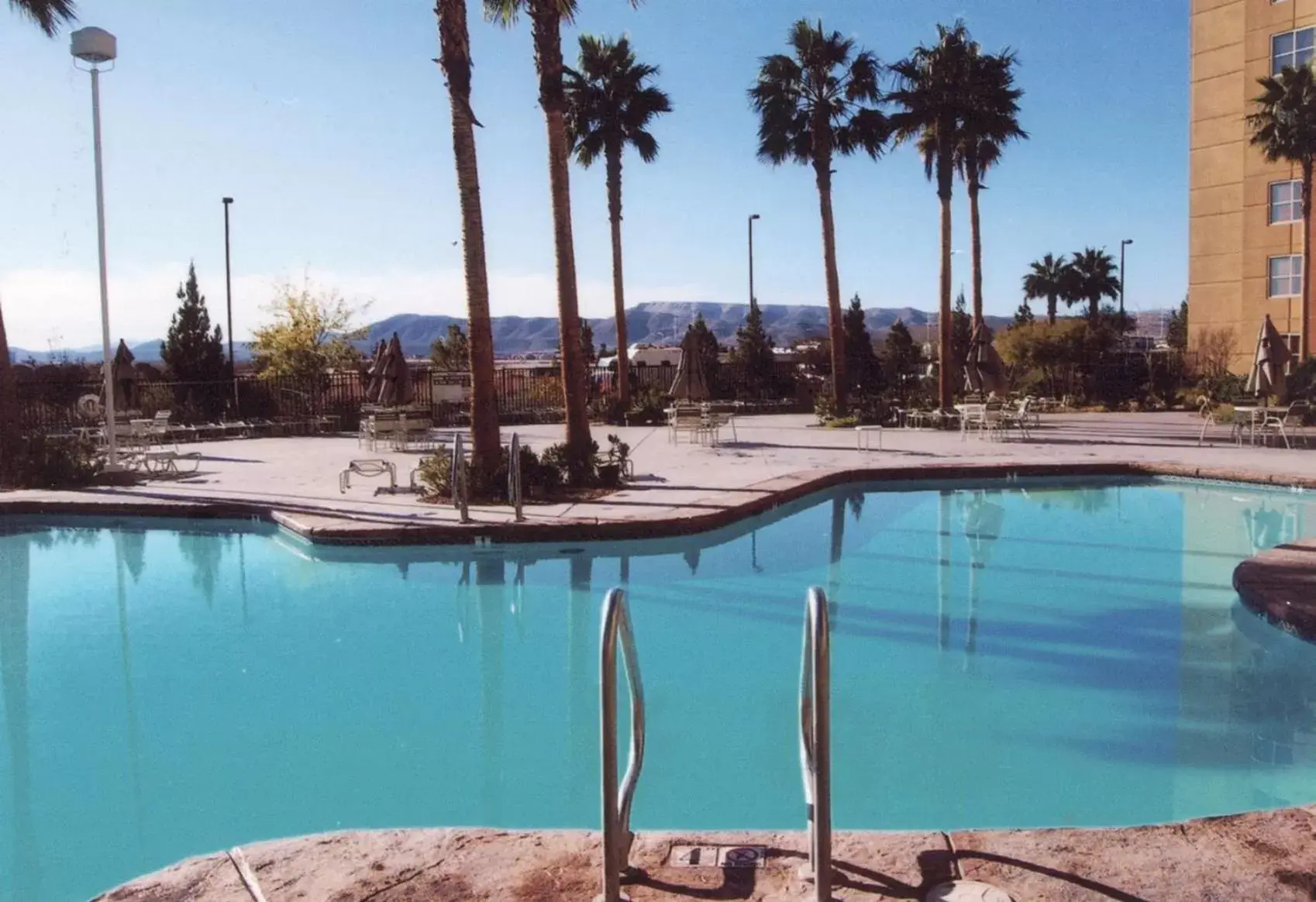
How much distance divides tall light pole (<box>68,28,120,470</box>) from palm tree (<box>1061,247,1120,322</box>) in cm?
5181

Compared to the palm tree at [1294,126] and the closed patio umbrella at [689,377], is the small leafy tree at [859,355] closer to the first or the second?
the closed patio umbrella at [689,377]

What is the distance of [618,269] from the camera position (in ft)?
80.7

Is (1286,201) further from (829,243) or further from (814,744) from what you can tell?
(814,744)

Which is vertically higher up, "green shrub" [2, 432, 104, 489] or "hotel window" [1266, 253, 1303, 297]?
"hotel window" [1266, 253, 1303, 297]

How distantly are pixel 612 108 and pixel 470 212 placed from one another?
42.5 ft

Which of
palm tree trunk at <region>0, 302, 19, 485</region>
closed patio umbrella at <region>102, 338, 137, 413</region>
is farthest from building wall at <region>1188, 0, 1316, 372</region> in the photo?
palm tree trunk at <region>0, 302, 19, 485</region>

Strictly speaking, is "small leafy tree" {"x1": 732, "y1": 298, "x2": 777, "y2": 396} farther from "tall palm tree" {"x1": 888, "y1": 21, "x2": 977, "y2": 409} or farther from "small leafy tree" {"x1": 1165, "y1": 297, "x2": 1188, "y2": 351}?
"small leafy tree" {"x1": 1165, "y1": 297, "x2": 1188, "y2": 351}

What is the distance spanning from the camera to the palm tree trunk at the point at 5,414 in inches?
576

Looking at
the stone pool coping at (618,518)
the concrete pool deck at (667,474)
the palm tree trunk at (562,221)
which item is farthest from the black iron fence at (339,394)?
the palm tree trunk at (562,221)

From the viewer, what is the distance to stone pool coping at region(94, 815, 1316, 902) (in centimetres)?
326

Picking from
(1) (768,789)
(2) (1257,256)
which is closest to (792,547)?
(1) (768,789)

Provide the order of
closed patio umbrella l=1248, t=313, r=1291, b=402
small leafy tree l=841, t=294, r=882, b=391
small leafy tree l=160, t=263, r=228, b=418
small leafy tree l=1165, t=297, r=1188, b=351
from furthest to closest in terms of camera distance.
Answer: small leafy tree l=1165, t=297, r=1188, b=351 → small leafy tree l=841, t=294, r=882, b=391 → small leafy tree l=160, t=263, r=228, b=418 → closed patio umbrella l=1248, t=313, r=1291, b=402

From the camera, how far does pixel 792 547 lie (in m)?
10.9

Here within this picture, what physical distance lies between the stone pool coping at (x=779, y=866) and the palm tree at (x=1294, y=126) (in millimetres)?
25768
